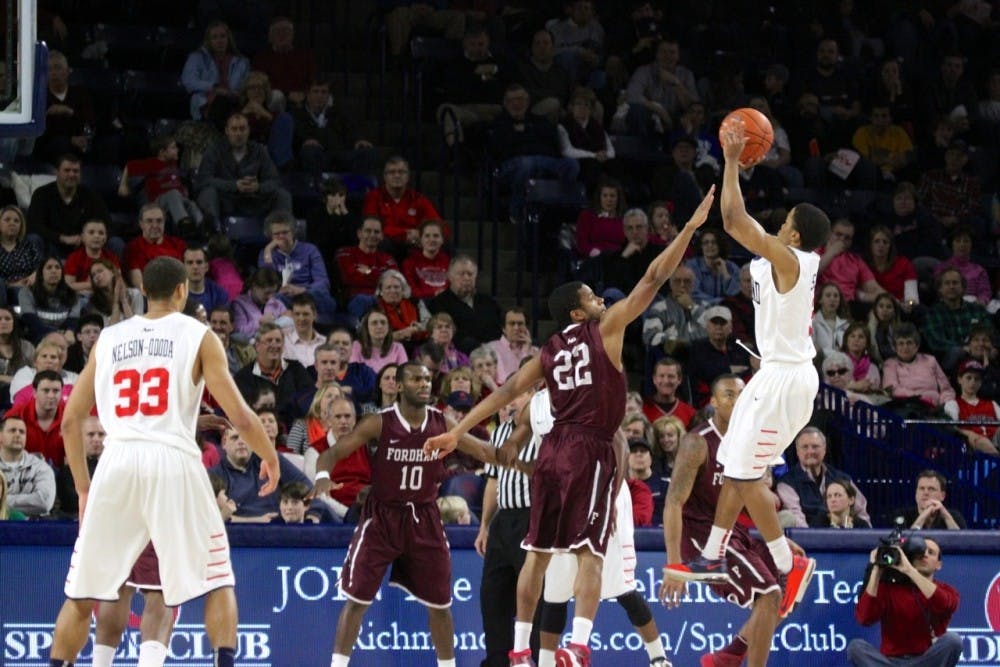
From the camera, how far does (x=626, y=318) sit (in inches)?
383

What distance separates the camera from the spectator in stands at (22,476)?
11922 mm

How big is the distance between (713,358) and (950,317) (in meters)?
2.79

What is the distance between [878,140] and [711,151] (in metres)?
2.22

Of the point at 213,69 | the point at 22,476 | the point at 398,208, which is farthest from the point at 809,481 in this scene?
the point at 213,69

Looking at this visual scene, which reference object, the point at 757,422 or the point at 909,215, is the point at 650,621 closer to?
the point at 757,422

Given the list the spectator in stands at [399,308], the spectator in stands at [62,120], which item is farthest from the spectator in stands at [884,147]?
the spectator in stands at [62,120]

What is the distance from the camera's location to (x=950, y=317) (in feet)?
54.7

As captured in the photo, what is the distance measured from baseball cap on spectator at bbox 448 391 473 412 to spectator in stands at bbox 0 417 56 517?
293cm

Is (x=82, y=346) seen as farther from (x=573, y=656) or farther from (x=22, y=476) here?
(x=573, y=656)

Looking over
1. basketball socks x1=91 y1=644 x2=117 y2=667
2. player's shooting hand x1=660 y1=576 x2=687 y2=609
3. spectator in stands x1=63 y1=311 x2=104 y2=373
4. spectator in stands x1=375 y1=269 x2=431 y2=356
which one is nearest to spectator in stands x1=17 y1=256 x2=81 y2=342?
spectator in stands x1=63 y1=311 x2=104 y2=373

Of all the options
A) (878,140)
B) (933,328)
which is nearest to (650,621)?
(933,328)

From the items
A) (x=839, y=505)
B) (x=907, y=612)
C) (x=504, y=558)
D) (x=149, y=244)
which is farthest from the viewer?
(x=149, y=244)

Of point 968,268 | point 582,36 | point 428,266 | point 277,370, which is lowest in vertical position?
point 277,370

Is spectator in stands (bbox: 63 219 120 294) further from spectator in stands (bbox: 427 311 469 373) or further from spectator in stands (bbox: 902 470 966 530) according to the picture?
spectator in stands (bbox: 902 470 966 530)
